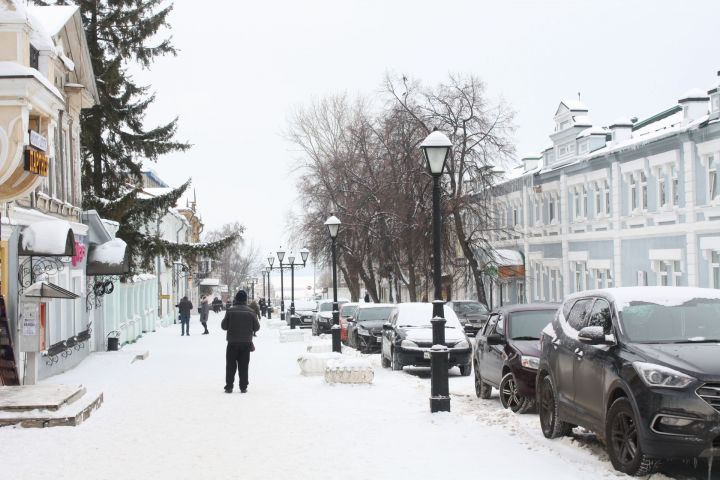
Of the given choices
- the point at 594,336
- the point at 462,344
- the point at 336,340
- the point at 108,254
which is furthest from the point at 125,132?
the point at 594,336

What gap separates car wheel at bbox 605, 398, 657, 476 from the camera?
8227mm

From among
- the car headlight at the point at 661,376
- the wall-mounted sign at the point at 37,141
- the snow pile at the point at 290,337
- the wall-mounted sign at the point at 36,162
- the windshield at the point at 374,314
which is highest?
the wall-mounted sign at the point at 37,141

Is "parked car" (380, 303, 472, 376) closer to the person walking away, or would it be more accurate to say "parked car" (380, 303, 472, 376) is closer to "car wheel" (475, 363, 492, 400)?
"car wheel" (475, 363, 492, 400)

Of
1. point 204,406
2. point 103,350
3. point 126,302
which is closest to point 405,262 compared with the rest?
point 126,302

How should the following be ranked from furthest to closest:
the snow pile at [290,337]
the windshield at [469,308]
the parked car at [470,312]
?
→ 1. the windshield at [469,308]
2. the snow pile at [290,337]
3. the parked car at [470,312]

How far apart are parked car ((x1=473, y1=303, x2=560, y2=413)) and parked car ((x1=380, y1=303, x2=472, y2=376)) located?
3.84 metres

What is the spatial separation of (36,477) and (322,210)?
43.8 metres

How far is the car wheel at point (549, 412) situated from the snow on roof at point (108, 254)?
1703cm

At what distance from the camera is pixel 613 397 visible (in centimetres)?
891

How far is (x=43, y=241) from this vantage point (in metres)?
17.8

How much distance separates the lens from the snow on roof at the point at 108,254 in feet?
85.3

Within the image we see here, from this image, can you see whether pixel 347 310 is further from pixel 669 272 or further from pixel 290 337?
pixel 669 272

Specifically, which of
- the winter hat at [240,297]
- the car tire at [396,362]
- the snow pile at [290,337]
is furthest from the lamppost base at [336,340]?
the snow pile at [290,337]

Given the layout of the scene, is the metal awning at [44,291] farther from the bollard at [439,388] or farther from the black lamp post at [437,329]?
the bollard at [439,388]
